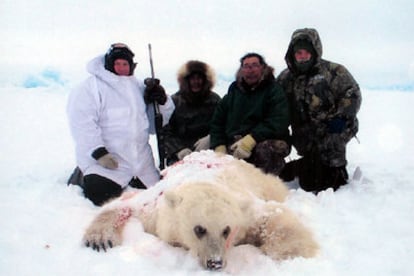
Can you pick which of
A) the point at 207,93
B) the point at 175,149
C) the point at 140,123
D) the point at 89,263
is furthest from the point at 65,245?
the point at 207,93

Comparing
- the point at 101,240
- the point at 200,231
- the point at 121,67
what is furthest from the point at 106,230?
the point at 121,67

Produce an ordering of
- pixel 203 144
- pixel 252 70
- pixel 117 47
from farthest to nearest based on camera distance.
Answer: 1. pixel 203 144
2. pixel 252 70
3. pixel 117 47

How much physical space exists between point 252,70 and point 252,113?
544mm

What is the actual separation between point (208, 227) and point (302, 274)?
730mm

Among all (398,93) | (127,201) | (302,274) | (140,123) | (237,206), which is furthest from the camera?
(398,93)

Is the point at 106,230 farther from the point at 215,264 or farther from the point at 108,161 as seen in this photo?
the point at 108,161

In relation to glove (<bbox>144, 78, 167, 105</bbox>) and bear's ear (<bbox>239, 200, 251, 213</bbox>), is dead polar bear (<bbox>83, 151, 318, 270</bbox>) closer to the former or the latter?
bear's ear (<bbox>239, 200, 251, 213</bbox>)

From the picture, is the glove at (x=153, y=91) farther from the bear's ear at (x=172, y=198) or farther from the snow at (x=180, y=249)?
the bear's ear at (x=172, y=198)

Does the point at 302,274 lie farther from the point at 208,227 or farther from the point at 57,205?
the point at 57,205

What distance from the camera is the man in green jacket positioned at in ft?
18.8

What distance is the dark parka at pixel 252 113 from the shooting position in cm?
575

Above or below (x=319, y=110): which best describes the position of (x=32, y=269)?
below

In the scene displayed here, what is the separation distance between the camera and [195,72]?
6.60 m

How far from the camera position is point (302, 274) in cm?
313
